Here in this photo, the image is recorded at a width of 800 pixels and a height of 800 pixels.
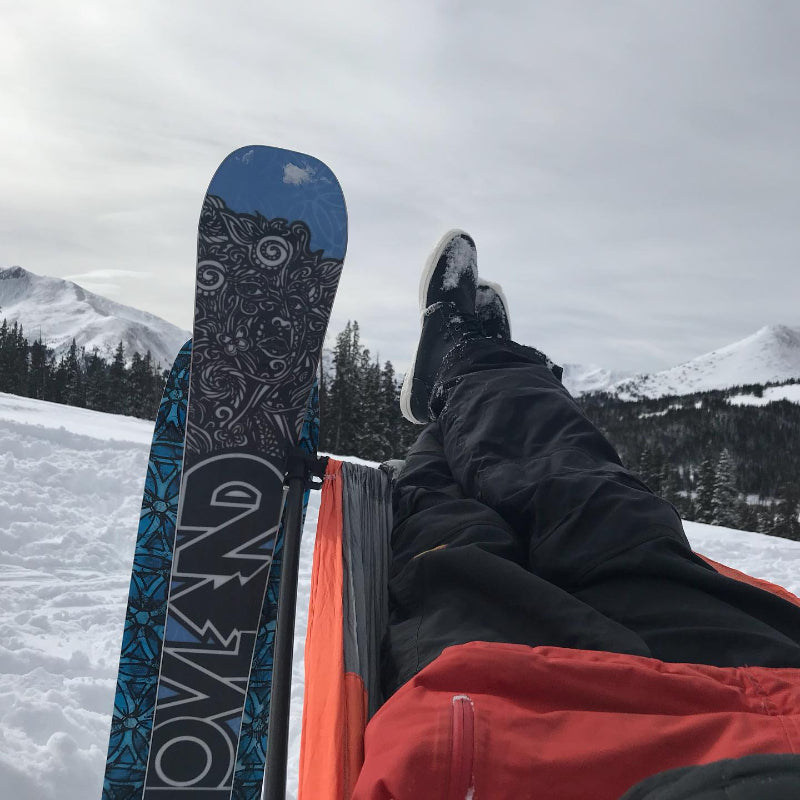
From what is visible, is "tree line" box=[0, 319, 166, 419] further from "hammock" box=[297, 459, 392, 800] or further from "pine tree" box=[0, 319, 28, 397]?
"hammock" box=[297, 459, 392, 800]

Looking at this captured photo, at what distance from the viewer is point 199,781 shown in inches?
52.7

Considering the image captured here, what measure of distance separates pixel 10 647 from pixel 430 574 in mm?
2677

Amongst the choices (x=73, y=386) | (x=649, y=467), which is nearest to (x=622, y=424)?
(x=649, y=467)

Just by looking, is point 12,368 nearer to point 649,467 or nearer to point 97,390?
point 97,390

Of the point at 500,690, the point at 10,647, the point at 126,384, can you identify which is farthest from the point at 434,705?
the point at 126,384

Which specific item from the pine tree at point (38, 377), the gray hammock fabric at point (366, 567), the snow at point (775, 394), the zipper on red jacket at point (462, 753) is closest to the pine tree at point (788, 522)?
the gray hammock fabric at point (366, 567)

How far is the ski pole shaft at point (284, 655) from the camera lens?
95 cm

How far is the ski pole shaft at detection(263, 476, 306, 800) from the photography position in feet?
3.11

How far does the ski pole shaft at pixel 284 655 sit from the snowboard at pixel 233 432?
9 centimetres

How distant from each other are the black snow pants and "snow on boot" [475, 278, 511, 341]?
86cm

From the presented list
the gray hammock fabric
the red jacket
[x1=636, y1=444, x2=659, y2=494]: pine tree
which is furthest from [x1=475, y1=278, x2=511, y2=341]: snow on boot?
[x1=636, y1=444, x2=659, y2=494]: pine tree

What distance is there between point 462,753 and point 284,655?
0.42 metres

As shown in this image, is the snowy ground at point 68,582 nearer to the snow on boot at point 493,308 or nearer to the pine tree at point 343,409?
the snow on boot at point 493,308

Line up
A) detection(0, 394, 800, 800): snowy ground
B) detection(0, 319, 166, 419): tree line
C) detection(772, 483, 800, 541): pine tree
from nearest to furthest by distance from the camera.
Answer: detection(0, 394, 800, 800): snowy ground → detection(772, 483, 800, 541): pine tree → detection(0, 319, 166, 419): tree line
